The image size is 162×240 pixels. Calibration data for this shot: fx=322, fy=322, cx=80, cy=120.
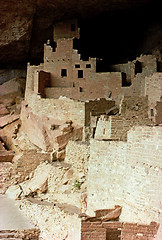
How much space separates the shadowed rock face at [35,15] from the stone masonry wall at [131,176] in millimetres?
12757

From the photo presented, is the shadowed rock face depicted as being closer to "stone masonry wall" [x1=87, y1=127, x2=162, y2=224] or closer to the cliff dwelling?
the cliff dwelling

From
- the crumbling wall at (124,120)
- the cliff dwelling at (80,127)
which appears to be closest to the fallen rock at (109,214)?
the cliff dwelling at (80,127)

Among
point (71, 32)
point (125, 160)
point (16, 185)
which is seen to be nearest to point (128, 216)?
point (125, 160)

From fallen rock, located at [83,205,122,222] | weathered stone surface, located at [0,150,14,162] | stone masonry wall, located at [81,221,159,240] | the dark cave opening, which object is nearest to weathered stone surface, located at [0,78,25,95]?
the dark cave opening

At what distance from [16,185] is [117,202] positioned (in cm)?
957

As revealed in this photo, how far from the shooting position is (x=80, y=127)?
17688 mm

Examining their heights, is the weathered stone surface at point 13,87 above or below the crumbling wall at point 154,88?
above

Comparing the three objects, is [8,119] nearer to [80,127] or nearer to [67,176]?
[80,127]

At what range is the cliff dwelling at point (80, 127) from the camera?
8992mm

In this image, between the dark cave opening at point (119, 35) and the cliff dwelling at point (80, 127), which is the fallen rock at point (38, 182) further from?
the dark cave opening at point (119, 35)

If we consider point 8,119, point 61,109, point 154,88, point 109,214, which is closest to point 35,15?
point 8,119

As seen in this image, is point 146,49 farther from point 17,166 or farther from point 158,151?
point 158,151

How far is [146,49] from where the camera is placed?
2486 cm

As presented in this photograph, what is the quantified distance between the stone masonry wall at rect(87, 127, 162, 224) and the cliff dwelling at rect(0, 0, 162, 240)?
0.03 metres
